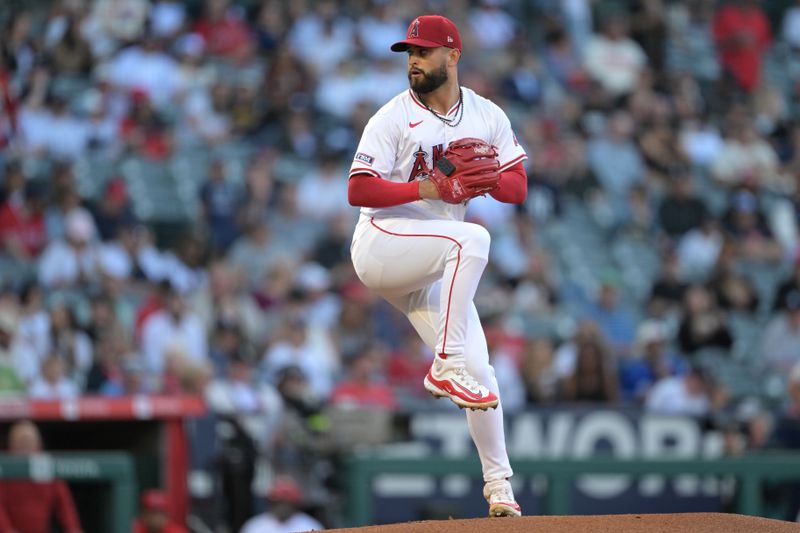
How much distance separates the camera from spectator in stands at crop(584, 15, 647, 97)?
15.7m

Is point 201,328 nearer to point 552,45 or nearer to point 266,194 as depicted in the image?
point 266,194

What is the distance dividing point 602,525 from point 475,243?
1.23 metres

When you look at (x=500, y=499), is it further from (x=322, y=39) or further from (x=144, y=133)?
(x=322, y=39)

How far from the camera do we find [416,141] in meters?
5.77

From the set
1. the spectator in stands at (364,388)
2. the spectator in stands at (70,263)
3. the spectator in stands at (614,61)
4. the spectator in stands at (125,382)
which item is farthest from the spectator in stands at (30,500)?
the spectator in stands at (614,61)

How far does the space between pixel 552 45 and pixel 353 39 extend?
269 centimetres

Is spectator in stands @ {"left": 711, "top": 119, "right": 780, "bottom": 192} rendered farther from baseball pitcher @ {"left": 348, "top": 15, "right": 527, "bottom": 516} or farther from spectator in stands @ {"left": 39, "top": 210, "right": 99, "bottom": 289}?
baseball pitcher @ {"left": 348, "top": 15, "right": 527, "bottom": 516}

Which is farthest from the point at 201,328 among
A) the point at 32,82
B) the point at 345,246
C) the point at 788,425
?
the point at 788,425

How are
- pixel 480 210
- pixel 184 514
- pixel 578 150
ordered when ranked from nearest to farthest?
pixel 184 514
pixel 480 210
pixel 578 150

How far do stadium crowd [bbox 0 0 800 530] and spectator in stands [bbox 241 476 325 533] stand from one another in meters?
0.42

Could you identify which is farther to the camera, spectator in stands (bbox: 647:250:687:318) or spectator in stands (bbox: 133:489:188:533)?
spectator in stands (bbox: 647:250:687:318)

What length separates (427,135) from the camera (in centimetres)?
577

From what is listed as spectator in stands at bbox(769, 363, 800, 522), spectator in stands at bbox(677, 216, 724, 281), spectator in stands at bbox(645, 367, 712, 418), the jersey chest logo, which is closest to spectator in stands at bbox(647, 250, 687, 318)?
spectator in stands at bbox(677, 216, 724, 281)

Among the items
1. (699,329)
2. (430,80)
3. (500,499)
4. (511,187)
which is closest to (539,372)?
(699,329)
